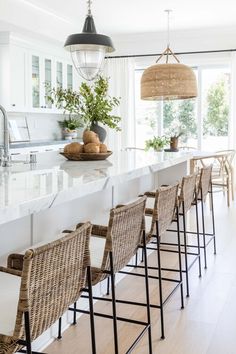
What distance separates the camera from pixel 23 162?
3258mm

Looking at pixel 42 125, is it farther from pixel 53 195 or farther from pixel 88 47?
pixel 53 195

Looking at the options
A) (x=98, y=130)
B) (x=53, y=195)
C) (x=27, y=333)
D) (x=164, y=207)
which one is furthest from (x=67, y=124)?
(x=27, y=333)

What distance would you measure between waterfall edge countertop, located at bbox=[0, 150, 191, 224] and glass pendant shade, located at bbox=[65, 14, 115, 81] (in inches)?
34.6

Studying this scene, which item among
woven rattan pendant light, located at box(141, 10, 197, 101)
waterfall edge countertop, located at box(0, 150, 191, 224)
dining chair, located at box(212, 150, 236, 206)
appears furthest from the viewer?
dining chair, located at box(212, 150, 236, 206)

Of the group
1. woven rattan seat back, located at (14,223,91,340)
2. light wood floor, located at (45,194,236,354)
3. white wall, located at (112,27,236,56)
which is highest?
white wall, located at (112,27,236,56)

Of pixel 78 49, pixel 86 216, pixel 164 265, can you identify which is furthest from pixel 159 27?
pixel 86 216

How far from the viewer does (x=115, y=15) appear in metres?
7.15

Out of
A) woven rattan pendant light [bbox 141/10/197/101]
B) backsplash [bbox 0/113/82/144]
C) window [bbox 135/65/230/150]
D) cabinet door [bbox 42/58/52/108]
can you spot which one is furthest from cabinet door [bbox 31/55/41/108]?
woven rattan pendant light [bbox 141/10/197/101]

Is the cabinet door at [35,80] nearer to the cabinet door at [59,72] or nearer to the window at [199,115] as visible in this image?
the cabinet door at [59,72]

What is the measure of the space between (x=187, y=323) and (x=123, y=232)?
1.06 meters

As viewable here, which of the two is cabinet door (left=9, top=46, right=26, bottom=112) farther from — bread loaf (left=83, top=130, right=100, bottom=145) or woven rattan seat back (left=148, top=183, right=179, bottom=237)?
woven rattan seat back (left=148, top=183, right=179, bottom=237)

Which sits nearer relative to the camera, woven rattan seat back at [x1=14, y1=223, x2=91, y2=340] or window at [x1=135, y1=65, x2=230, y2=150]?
woven rattan seat back at [x1=14, y1=223, x2=91, y2=340]

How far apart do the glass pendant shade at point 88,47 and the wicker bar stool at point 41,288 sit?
235 centimetres

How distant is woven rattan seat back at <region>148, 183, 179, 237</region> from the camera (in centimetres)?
267
